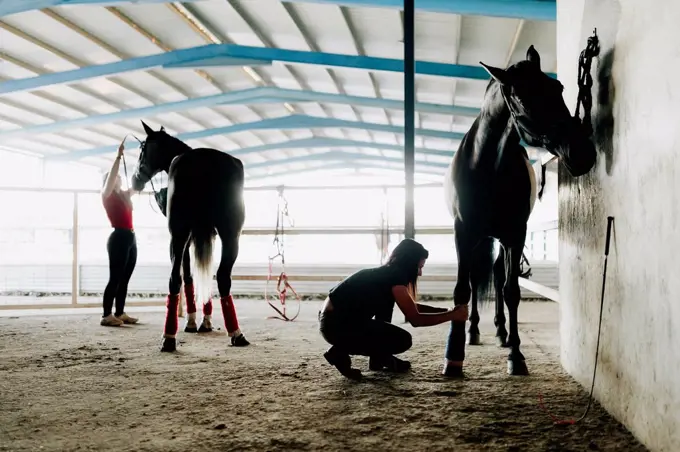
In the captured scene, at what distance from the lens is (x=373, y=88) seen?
945 cm

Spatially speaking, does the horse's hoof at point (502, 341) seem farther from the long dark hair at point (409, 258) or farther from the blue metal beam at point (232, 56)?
the blue metal beam at point (232, 56)

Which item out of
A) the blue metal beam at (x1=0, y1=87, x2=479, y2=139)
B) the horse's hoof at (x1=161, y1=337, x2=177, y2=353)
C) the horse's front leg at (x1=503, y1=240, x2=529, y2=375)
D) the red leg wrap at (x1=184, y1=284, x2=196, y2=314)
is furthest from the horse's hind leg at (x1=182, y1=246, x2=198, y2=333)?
the blue metal beam at (x1=0, y1=87, x2=479, y2=139)

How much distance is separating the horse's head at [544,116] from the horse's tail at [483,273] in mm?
1413

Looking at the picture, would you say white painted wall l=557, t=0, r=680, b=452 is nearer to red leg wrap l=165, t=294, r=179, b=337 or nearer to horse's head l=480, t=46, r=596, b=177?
horse's head l=480, t=46, r=596, b=177

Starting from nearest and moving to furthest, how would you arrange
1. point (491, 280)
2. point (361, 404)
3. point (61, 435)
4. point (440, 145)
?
point (61, 435) → point (361, 404) → point (491, 280) → point (440, 145)

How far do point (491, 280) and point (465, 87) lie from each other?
555cm

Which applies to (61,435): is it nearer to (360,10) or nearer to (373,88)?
(360,10)

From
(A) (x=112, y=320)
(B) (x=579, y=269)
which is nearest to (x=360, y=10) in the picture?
(A) (x=112, y=320)

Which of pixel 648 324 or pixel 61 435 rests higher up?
pixel 648 324

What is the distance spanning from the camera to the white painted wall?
141 cm

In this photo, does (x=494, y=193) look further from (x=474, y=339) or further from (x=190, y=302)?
(x=190, y=302)

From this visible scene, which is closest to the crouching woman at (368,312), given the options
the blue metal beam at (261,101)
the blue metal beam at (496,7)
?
the blue metal beam at (496,7)

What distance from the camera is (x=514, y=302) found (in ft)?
9.15

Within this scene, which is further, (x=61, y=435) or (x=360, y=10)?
(x=360, y=10)
